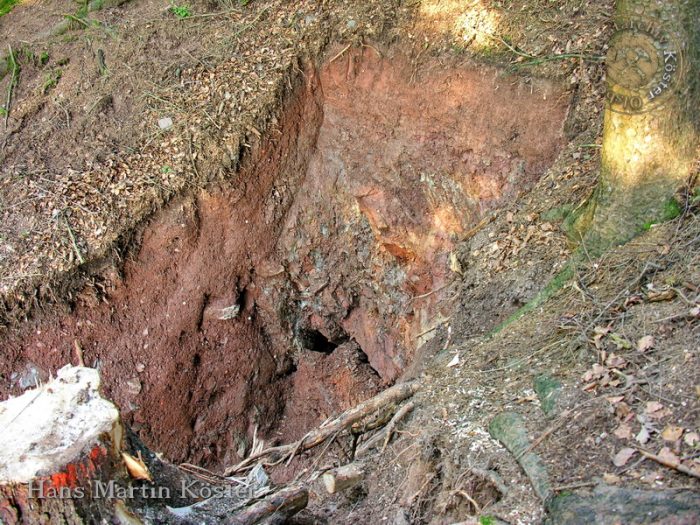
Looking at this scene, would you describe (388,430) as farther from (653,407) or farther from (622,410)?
(653,407)

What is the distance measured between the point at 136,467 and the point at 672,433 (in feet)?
7.33

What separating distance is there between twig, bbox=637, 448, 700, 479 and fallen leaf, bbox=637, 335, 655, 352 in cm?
59

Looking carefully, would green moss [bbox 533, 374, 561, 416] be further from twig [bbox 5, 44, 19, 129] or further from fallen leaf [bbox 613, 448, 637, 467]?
twig [bbox 5, 44, 19, 129]

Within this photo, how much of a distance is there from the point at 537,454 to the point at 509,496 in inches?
9.0

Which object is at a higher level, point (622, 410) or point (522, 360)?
point (622, 410)

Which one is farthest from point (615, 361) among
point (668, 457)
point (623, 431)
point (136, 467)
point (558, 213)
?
point (136, 467)

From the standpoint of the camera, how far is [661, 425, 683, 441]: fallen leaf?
8.66ft

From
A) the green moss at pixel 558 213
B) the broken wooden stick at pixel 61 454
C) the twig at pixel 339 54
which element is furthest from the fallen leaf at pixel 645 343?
the twig at pixel 339 54

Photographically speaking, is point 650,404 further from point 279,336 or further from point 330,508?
point 279,336

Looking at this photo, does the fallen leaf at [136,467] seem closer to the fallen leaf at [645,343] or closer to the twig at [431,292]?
the fallen leaf at [645,343]

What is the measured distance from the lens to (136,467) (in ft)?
10.2

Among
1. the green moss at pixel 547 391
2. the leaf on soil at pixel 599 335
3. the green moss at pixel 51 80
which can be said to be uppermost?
the green moss at pixel 51 80

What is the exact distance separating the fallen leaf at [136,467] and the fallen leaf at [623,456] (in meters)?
2.00

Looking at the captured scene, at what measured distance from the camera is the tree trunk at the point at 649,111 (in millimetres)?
3420
